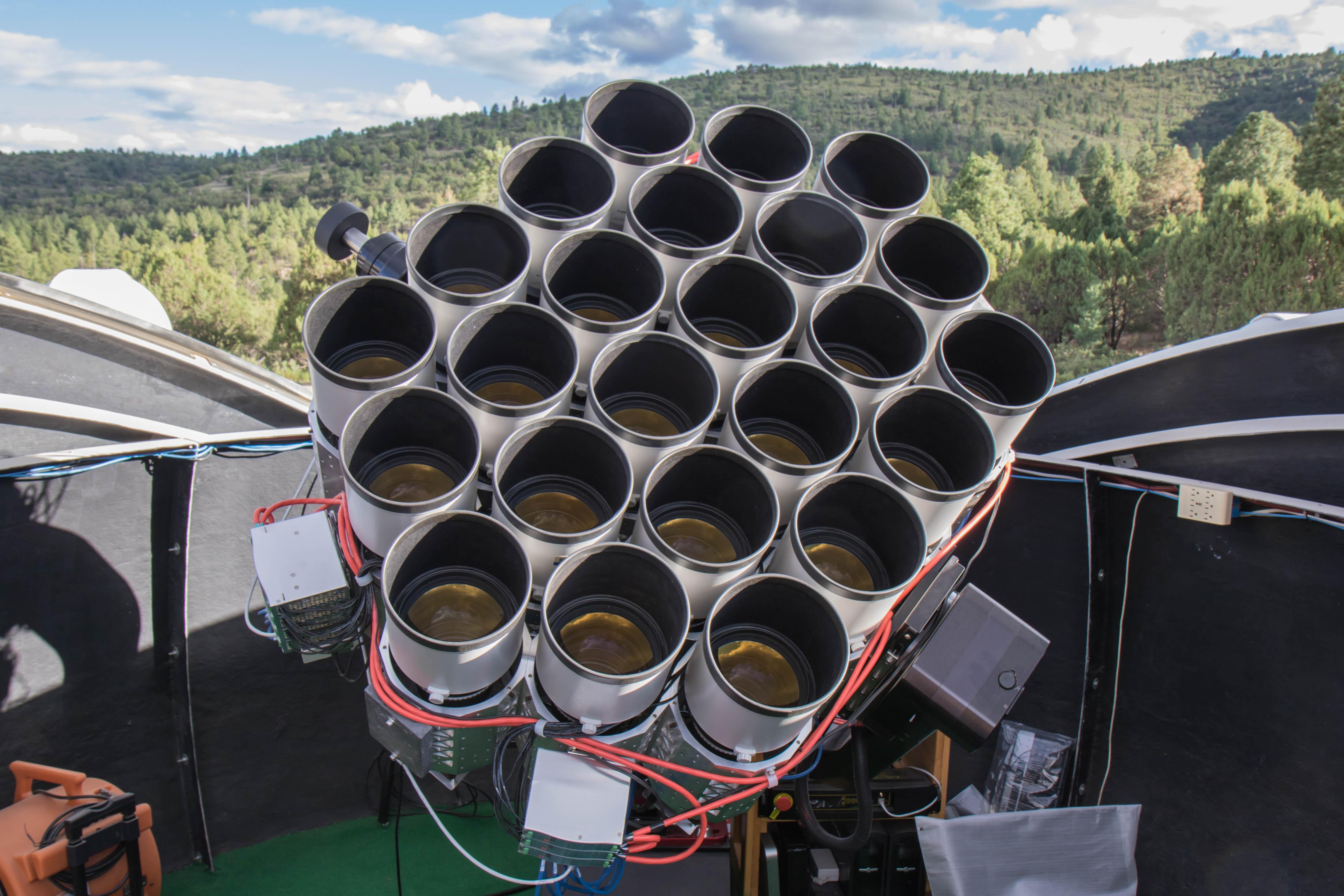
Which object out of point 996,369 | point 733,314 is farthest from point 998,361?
point 733,314

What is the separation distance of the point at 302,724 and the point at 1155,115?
92282mm

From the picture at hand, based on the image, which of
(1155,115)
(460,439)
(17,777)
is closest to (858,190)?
(460,439)

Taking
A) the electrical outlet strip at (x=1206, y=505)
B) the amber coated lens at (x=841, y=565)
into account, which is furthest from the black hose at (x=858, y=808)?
the electrical outlet strip at (x=1206, y=505)

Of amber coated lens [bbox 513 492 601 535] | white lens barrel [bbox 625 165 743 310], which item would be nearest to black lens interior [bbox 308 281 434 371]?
amber coated lens [bbox 513 492 601 535]

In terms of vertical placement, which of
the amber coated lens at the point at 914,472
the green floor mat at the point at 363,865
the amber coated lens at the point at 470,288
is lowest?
the green floor mat at the point at 363,865

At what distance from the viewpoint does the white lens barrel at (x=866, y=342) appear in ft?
8.82

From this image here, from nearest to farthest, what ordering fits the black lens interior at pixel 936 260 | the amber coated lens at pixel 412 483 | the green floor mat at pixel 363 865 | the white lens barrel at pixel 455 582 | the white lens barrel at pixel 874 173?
the white lens barrel at pixel 455 582, the amber coated lens at pixel 412 483, the black lens interior at pixel 936 260, the white lens barrel at pixel 874 173, the green floor mat at pixel 363 865

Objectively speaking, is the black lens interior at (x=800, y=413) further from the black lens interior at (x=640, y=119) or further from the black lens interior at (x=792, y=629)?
the black lens interior at (x=640, y=119)

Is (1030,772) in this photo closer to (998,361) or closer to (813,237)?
(998,361)

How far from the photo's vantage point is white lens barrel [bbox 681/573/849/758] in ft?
7.12

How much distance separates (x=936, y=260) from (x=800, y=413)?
3.51ft

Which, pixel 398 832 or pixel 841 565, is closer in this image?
pixel 841 565

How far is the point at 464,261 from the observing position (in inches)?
118

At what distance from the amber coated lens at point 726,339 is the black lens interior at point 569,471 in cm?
77
